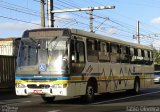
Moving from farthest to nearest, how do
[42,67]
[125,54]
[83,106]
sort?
1. [125,54]
2. [42,67]
3. [83,106]

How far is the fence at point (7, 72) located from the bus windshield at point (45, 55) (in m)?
11.2

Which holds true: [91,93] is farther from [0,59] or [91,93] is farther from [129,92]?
[0,59]

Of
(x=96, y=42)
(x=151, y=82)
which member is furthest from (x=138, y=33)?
(x=96, y=42)

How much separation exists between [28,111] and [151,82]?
1521cm

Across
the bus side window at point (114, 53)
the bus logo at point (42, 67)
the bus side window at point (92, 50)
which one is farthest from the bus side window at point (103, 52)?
the bus logo at point (42, 67)

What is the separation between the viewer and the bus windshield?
1808 centimetres

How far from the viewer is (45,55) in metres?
18.4

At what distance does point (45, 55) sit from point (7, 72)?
12.7m

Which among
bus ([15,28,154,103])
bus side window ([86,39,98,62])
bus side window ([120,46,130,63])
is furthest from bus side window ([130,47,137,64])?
bus side window ([86,39,98,62])

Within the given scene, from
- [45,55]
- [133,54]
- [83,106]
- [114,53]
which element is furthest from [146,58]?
[45,55]

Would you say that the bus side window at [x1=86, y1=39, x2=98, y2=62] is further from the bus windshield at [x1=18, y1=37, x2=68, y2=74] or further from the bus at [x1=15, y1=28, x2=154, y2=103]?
the bus windshield at [x1=18, y1=37, x2=68, y2=74]

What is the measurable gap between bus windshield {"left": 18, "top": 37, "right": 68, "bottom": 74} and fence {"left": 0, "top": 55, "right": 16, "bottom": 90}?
36.6ft

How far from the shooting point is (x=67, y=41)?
18281 millimetres

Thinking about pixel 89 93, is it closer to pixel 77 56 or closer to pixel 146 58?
pixel 77 56
